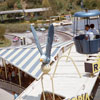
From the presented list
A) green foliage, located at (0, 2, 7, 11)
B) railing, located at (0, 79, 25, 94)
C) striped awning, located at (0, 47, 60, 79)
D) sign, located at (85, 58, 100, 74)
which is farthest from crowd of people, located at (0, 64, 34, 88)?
green foliage, located at (0, 2, 7, 11)

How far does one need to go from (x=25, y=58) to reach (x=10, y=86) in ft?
7.69

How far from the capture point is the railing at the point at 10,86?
17.0 metres

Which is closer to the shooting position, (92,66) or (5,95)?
(92,66)

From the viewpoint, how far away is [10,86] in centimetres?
1755

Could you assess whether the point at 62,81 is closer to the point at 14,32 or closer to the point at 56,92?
the point at 56,92

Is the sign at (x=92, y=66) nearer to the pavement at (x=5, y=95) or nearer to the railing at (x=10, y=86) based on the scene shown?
the railing at (x=10, y=86)

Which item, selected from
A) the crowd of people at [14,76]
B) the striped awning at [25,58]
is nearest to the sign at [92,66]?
the striped awning at [25,58]

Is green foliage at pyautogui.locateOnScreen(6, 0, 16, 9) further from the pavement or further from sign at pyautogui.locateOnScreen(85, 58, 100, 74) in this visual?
sign at pyautogui.locateOnScreen(85, 58, 100, 74)

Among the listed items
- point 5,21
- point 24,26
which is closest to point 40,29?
point 24,26

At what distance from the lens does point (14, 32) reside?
5678 centimetres

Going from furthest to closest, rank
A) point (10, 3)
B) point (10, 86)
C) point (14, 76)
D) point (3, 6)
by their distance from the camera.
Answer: point (10, 3)
point (3, 6)
point (14, 76)
point (10, 86)

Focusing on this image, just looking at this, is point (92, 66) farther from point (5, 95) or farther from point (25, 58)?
point (5, 95)

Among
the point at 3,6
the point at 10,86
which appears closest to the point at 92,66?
the point at 10,86

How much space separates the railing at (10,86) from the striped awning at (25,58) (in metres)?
1.70
